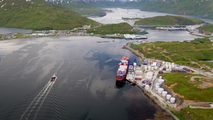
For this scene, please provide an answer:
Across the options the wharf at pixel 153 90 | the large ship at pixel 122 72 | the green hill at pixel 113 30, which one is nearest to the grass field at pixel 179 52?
the wharf at pixel 153 90

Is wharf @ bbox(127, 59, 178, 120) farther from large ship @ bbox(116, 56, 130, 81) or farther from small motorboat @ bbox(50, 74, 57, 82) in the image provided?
small motorboat @ bbox(50, 74, 57, 82)

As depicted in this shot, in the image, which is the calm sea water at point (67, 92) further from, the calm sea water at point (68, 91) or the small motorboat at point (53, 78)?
the small motorboat at point (53, 78)

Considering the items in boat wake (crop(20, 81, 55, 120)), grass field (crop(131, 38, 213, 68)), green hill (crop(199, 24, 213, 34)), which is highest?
green hill (crop(199, 24, 213, 34))

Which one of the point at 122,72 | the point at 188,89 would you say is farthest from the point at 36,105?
the point at 188,89

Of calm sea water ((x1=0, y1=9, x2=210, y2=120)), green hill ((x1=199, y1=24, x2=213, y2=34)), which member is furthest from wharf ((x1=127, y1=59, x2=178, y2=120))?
green hill ((x1=199, y1=24, x2=213, y2=34))

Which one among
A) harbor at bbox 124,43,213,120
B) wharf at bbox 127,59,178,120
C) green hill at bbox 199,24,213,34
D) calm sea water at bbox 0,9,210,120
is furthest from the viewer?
green hill at bbox 199,24,213,34

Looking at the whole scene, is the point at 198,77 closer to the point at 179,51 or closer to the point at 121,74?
the point at 121,74

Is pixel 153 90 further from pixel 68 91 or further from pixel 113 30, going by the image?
pixel 113 30

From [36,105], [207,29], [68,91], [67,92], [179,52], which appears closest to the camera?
[36,105]
